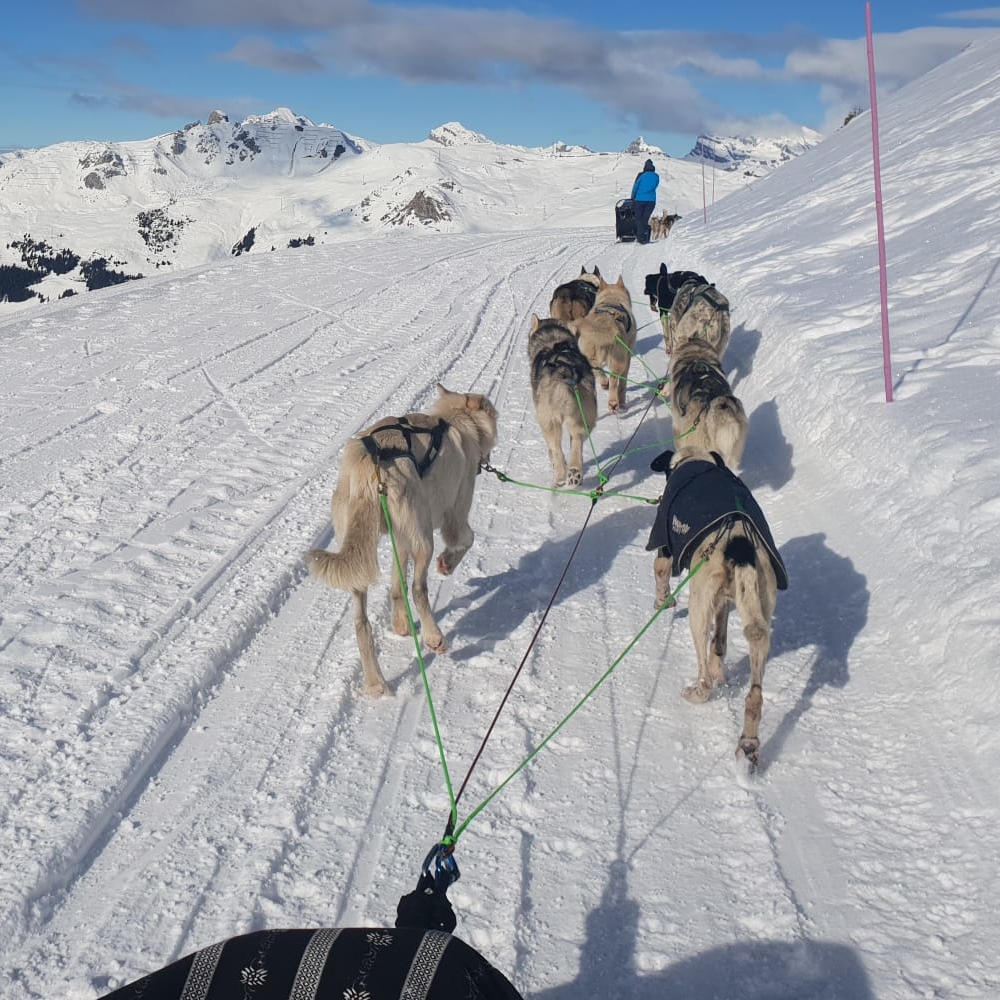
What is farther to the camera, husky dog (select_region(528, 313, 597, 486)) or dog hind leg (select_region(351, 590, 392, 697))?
husky dog (select_region(528, 313, 597, 486))

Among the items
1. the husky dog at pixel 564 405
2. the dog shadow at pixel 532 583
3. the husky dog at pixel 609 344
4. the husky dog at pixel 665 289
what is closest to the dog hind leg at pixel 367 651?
the dog shadow at pixel 532 583

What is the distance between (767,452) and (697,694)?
364 cm

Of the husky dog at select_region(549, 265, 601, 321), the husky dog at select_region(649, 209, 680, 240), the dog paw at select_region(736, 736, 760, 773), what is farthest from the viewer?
the husky dog at select_region(649, 209, 680, 240)

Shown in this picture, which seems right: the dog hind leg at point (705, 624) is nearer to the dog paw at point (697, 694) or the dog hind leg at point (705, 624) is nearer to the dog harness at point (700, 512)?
the dog paw at point (697, 694)

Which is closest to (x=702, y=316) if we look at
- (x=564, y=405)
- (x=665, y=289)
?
(x=665, y=289)

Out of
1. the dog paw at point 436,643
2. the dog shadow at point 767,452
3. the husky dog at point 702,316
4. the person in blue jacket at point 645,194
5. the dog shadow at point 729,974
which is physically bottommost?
the dog shadow at point 729,974

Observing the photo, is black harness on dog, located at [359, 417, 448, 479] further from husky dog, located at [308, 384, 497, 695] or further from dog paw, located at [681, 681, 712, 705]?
dog paw, located at [681, 681, 712, 705]

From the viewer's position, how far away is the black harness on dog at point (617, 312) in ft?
28.3

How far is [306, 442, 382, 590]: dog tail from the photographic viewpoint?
3.69 metres

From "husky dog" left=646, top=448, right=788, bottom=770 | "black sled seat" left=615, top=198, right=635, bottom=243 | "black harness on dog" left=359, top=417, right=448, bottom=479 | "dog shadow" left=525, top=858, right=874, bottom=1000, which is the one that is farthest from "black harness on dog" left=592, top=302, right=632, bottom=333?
"black sled seat" left=615, top=198, right=635, bottom=243

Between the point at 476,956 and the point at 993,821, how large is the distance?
2.20 m

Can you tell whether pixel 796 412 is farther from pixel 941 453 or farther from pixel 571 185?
pixel 571 185

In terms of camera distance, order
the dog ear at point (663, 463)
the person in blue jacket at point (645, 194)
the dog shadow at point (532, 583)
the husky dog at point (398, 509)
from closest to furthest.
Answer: the husky dog at point (398, 509) < the dog shadow at point (532, 583) < the dog ear at point (663, 463) < the person in blue jacket at point (645, 194)

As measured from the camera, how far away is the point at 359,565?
373 centimetres
